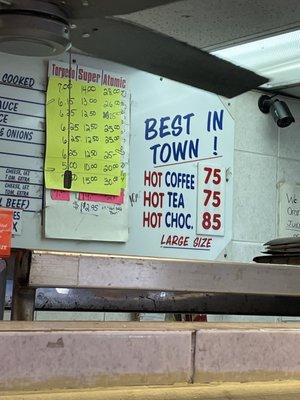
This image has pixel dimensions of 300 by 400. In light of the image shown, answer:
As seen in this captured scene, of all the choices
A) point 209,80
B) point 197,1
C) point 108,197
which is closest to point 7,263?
point 197,1

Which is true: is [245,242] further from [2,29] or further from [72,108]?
[2,29]

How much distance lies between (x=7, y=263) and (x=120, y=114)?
5.76 feet

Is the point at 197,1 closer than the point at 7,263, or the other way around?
the point at 7,263

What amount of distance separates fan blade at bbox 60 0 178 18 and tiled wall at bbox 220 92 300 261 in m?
1.91

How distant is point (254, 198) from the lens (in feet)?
10.3

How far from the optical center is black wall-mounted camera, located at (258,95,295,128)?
123 inches

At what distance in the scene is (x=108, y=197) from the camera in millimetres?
2639

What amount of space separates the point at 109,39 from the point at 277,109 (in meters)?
1.92

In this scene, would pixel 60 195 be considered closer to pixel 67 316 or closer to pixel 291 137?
pixel 67 316

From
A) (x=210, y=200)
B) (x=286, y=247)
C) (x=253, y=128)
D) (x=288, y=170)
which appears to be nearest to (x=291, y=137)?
(x=288, y=170)

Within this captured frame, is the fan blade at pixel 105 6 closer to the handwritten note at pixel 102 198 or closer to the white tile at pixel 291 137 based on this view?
the handwritten note at pixel 102 198

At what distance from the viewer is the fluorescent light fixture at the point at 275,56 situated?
6.97 ft

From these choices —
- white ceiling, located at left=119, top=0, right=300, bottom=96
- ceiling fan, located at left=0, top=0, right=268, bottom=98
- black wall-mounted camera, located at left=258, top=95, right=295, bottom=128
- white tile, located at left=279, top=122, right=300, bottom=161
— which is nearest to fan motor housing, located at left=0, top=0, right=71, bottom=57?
ceiling fan, located at left=0, top=0, right=268, bottom=98

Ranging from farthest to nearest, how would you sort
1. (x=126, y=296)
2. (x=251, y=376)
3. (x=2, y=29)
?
(x=126, y=296)
(x=2, y=29)
(x=251, y=376)
